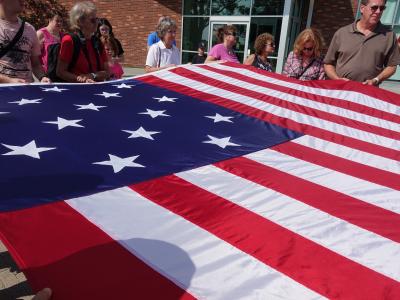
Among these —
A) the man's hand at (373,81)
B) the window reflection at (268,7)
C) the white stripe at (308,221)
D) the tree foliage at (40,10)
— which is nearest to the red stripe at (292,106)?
the man's hand at (373,81)

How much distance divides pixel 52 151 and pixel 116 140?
0.37 meters

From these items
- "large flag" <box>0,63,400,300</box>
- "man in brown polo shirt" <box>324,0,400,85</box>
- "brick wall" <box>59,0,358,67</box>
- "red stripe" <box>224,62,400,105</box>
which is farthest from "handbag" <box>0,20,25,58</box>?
"brick wall" <box>59,0,358,67</box>

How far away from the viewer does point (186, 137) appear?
2.23 m

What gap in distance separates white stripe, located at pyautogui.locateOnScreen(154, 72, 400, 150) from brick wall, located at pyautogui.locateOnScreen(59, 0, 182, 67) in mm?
9723

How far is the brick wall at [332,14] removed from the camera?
1015cm

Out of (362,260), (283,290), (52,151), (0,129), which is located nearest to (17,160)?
(52,151)

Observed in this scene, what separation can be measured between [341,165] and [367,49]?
1796mm

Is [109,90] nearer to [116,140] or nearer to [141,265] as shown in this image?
[116,140]

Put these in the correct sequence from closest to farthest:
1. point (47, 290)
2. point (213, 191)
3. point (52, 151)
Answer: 1. point (47, 290)
2. point (213, 191)
3. point (52, 151)

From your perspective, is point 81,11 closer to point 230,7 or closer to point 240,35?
point 240,35

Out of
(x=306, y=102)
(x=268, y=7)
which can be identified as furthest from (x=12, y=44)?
(x=268, y=7)

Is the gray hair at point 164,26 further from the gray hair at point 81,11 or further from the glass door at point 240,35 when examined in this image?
the glass door at point 240,35

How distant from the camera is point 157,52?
3957 mm

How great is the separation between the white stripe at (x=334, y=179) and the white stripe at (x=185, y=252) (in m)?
0.74
